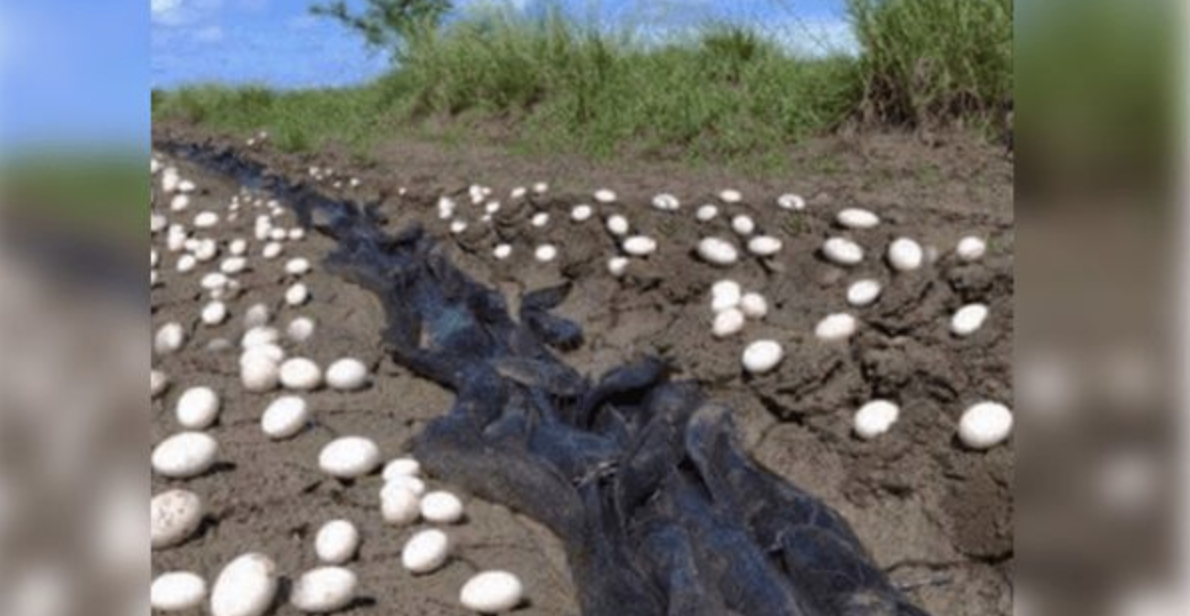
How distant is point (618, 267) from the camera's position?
8.72ft

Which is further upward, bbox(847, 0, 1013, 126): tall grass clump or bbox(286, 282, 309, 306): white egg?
bbox(847, 0, 1013, 126): tall grass clump

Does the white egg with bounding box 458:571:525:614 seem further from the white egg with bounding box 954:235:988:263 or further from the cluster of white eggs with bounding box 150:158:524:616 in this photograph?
the white egg with bounding box 954:235:988:263

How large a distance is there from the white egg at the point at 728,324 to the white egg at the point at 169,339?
3.96 feet

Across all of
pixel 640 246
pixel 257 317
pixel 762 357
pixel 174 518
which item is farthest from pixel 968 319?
pixel 257 317

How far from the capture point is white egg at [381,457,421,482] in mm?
1671

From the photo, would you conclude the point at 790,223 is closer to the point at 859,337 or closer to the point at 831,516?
the point at 859,337

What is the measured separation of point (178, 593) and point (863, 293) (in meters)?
1.42

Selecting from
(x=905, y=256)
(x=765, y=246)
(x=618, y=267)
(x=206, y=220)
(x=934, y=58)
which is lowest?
(x=206, y=220)

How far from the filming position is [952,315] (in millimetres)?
1951

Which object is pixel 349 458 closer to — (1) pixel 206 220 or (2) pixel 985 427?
(2) pixel 985 427

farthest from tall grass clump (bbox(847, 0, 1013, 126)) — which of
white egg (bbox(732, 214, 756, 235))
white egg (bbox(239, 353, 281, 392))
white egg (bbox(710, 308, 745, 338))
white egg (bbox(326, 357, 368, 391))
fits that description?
white egg (bbox(239, 353, 281, 392))

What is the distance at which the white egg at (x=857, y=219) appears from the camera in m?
2.60

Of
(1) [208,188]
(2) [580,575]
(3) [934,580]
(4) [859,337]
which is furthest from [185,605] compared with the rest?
(1) [208,188]

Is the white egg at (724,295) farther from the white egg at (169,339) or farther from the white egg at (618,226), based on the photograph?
the white egg at (169,339)
